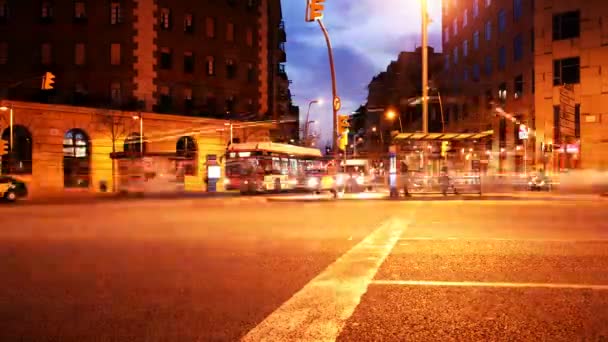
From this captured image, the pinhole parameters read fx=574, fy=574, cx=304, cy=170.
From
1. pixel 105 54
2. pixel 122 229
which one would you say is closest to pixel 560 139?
pixel 105 54

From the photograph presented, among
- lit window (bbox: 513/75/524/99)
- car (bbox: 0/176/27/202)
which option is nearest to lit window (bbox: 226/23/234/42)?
car (bbox: 0/176/27/202)

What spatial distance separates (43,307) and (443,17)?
68.2 meters

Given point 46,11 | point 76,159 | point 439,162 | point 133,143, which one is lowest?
point 439,162

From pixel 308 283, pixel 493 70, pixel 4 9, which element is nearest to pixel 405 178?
pixel 308 283

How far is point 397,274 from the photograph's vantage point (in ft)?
26.2

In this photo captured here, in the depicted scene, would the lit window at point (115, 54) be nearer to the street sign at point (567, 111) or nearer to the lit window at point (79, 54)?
the lit window at point (79, 54)

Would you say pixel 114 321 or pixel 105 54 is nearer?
pixel 114 321

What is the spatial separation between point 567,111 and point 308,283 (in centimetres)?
3598

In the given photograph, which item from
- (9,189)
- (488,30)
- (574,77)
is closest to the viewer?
(9,189)

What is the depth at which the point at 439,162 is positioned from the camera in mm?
29969

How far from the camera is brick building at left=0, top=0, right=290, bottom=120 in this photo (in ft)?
126

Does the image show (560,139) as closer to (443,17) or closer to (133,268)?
(443,17)

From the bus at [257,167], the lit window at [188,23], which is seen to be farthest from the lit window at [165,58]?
the bus at [257,167]

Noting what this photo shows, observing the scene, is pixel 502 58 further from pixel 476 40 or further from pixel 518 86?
pixel 476 40
